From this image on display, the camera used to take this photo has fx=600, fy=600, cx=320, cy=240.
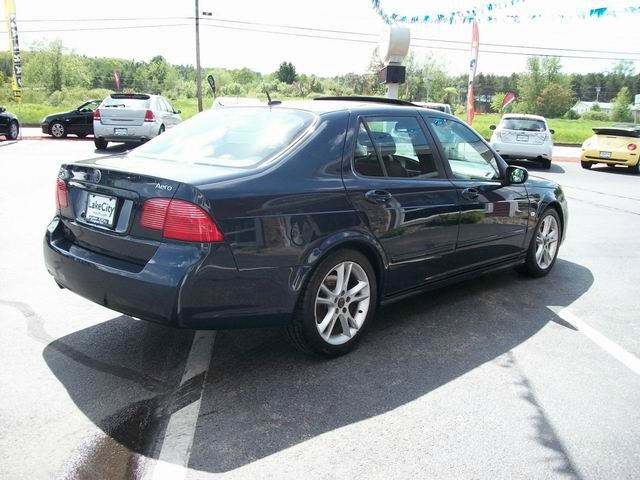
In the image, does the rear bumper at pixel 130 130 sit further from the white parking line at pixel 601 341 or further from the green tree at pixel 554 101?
the green tree at pixel 554 101

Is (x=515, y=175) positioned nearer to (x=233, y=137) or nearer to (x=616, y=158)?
(x=233, y=137)

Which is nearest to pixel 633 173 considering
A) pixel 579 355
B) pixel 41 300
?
pixel 579 355

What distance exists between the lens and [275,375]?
3525mm

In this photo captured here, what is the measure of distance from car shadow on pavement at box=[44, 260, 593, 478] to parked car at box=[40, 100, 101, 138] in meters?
19.6

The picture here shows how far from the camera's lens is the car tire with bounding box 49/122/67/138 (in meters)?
21.8

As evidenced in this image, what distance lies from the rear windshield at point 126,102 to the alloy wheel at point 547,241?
44.6ft

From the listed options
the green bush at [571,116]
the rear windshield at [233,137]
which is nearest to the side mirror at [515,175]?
the rear windshield at [233,137]

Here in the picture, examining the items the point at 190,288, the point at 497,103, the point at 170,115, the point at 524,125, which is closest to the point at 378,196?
the point at 190,288

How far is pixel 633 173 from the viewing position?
1781 cm

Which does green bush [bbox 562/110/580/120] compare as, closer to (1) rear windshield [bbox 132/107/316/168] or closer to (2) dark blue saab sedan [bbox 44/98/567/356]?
(2) dark blue saab sedan [bbox 44/98/567/356]

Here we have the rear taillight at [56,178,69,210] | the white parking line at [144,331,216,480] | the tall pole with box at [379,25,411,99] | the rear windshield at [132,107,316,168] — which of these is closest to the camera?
the white parking line at [144,331,216,480]

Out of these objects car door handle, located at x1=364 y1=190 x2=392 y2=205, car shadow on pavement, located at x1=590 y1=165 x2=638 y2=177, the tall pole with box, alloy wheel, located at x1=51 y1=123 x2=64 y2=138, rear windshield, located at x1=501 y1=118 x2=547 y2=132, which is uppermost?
the tall pole with box

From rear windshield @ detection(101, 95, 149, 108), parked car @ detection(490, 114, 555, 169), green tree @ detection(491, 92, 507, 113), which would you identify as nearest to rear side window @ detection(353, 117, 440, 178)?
parked car @ detection(490, 114, 555, 169)

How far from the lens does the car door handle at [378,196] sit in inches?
150
